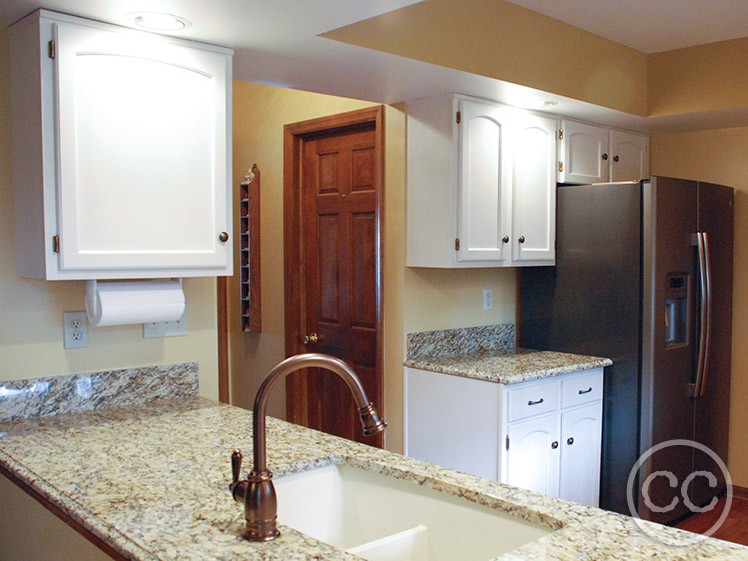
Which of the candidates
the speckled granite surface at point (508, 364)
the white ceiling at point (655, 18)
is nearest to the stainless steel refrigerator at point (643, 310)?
the speckled granite surface at point (508, 364)

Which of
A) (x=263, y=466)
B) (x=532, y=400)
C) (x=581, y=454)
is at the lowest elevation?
(x=581, y=454)

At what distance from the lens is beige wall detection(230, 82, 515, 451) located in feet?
11.0

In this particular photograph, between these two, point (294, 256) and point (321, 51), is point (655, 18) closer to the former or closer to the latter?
point (321, 51)

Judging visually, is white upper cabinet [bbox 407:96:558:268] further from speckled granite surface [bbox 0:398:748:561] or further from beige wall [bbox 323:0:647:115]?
speckled granite surface [bbox 0:398:748:561]

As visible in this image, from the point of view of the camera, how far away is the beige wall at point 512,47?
8.22ft

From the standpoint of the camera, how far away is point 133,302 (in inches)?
A: 83.2

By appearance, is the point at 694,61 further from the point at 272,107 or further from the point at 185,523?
the point at 185,523

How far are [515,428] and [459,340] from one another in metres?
0.68

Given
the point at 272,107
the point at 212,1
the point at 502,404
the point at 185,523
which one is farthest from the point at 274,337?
the point at 185,523

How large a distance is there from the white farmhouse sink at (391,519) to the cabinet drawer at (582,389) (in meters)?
1.72

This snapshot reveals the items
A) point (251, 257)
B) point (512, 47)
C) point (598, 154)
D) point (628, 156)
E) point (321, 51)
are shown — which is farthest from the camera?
point (251, 257)

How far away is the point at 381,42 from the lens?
2426 millimetres

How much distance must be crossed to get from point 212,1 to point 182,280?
3.34 ft

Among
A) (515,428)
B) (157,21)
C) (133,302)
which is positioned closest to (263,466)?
(133,302)
